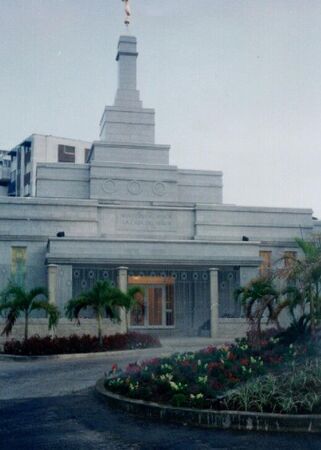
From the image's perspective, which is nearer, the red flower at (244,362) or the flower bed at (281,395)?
the flower bed at (281,395)

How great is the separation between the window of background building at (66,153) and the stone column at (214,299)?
164 ft

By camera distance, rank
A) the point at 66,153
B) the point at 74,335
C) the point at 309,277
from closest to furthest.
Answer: the point at 309,277 → the point at 74,335 → the point at 66,153

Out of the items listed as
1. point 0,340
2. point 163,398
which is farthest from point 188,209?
point 163,398

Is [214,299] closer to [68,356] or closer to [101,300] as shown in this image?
[101,300]

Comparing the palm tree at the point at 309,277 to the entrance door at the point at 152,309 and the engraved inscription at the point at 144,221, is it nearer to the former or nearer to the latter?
the entrance door at the point at 152,309

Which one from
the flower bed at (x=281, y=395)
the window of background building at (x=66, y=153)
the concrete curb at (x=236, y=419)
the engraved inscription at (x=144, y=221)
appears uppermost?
the window of background building at (x=66, y=153)

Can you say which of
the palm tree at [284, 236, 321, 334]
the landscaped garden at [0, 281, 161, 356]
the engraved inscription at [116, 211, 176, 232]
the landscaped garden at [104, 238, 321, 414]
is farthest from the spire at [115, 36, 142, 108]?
the palm tree at [284, 236, 321, 334]

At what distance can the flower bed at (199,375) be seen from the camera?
11242 mm

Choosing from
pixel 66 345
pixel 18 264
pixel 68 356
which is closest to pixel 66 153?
pixel 18 264

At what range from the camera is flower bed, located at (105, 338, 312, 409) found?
11.2 metres

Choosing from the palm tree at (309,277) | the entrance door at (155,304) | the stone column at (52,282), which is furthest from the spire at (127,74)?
the palm tree at (309,277)

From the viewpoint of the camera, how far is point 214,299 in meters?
31.0

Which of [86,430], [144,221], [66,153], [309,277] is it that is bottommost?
[86,430]

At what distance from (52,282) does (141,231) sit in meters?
7.19
